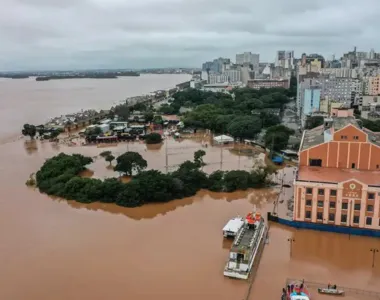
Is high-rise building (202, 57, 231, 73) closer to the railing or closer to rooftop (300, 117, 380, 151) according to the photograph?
rooftop (300, 117, 380, 151)

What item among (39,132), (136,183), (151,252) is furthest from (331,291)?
(39,132)

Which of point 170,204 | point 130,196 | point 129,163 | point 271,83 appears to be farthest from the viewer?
point 271,83

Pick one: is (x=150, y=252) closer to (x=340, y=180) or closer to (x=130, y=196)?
(x=130, y=196)

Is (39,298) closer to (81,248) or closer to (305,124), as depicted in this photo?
(81,248)

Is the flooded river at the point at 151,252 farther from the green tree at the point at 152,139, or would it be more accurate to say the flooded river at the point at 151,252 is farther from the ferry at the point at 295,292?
the green tree at the point at 152,139

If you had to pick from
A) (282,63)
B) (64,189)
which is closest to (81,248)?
(64,189)

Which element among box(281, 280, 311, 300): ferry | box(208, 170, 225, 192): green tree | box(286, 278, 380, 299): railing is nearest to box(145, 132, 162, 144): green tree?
box(208, 170, 225, 192): green tree
